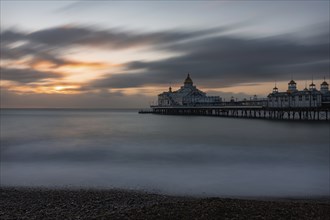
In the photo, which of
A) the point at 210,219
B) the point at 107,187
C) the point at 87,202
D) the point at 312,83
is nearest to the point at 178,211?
the point at 210,219

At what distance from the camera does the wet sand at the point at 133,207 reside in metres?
7.50

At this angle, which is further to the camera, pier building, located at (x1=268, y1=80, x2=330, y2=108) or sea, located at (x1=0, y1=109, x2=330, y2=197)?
pier building, located at (x1=268, y1=80, x2=330, y2=108)

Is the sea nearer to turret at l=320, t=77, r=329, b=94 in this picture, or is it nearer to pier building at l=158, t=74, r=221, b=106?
turret at l=320, t=77, r=329, b=94

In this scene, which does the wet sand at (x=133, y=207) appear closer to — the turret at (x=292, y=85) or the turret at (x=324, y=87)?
the turret at (x=324, y=87)

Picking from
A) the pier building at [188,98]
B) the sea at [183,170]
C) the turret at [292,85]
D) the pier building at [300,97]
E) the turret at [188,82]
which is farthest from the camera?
the turret at [188,82]

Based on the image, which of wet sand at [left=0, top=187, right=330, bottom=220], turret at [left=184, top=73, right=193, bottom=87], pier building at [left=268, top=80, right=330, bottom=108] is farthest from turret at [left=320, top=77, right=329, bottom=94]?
turret at [left=184, top=73, right=193, bottom=87]

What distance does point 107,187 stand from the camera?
1337 centimetres

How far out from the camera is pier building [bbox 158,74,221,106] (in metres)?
113

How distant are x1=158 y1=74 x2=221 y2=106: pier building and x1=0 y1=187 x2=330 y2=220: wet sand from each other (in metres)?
97.8

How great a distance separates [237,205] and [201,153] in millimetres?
16871

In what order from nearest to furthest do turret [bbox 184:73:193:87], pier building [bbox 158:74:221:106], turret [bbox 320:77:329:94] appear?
1. turret [bbox 320:77:329:94]
2. pier building [bbox 158:74:221:106]
3. turret [bbox 184:73:193:87]

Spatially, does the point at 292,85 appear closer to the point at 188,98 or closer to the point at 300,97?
the point at 300,97

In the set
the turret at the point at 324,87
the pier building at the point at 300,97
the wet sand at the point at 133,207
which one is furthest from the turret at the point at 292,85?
the wet sand at the point at 133,207

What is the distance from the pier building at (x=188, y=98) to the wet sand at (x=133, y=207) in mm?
97787
